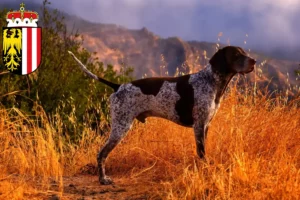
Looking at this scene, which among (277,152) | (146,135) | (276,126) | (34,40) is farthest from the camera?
(34,40)

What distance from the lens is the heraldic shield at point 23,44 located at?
9.85m

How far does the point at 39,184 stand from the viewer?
19.9 feet

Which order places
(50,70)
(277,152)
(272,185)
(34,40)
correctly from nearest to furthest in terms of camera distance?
(272,185)
(277,152)
(34,40)
(50,70)

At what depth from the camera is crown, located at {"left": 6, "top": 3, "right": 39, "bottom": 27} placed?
1012 centimetres

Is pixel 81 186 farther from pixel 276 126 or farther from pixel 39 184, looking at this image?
pixel 276 126

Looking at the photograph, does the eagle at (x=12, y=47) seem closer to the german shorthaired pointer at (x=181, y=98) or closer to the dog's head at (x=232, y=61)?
the german shorthaired pointer at (x=181, y=98)

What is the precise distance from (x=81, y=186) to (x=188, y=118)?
1.46 m

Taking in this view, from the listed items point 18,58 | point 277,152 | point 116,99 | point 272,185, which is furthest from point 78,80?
point 272,185

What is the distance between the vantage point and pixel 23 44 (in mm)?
9820

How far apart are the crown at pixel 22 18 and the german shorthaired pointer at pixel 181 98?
4675 mm

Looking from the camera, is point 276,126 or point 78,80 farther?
point 78,80

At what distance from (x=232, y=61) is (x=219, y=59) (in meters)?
0.18

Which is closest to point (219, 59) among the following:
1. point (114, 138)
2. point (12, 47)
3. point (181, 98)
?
point (181, 98)

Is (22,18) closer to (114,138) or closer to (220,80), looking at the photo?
(114,138)
